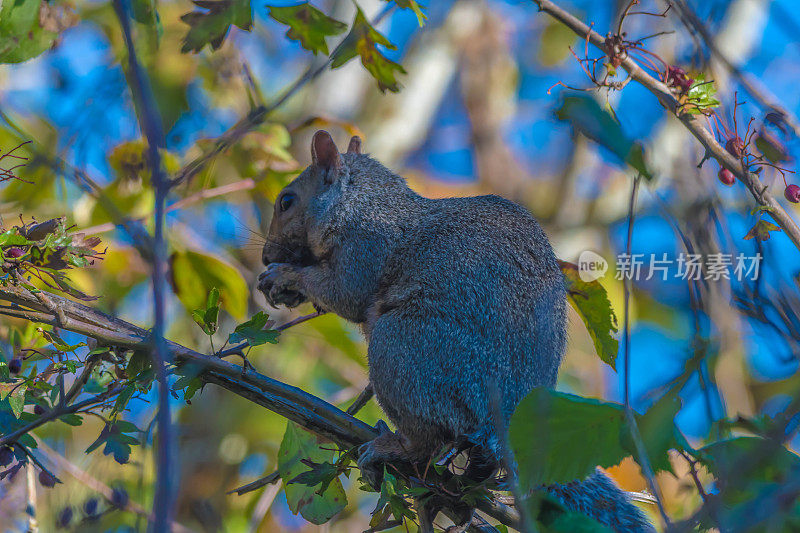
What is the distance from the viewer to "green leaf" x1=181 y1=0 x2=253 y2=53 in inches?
73.9

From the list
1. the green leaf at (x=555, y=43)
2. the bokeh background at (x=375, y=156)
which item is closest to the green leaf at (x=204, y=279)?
the bokeh background at (x=375, y=156)

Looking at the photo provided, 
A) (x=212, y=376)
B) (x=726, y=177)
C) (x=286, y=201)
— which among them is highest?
(x=286, y=201)

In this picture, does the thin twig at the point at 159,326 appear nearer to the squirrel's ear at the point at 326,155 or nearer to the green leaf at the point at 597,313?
the green leaf at the point at 597,313

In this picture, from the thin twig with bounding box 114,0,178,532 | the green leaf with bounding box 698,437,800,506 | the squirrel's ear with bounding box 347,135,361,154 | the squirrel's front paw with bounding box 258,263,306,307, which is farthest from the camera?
the squirrel's ear with bounding box 347,135,361,154

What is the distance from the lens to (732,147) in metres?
1.96

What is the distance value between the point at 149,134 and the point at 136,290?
160 inches

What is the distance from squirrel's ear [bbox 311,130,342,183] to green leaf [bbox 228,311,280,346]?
1375mm

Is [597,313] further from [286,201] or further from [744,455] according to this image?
[286,201]

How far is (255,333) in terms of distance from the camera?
6.07 ft

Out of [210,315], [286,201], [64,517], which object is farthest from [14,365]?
[286,201]

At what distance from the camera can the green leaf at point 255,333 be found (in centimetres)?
183

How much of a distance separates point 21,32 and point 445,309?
1.38 metres

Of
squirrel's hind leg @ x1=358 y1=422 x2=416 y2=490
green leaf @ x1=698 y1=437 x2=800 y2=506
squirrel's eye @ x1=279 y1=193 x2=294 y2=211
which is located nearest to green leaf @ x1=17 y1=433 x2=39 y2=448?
squirrel's hind leg @ x1=358 y1=422 x2=416 y2=490

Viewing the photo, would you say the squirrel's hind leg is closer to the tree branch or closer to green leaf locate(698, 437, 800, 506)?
the tree branch
